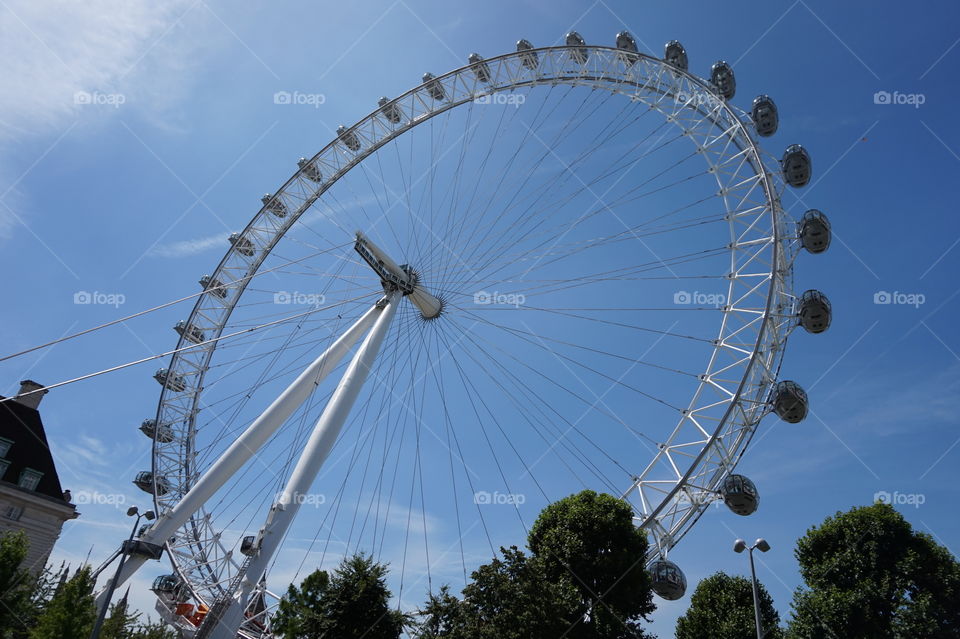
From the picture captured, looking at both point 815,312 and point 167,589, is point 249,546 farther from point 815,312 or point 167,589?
point 815,312

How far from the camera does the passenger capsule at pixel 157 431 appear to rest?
43969 millimetres

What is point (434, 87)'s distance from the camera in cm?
4003

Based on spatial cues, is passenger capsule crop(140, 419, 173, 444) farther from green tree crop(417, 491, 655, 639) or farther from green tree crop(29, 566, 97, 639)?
green tree crop(417, 491, 655, 639)

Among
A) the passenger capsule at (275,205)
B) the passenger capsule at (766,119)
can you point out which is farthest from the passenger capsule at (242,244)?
the passenger capsule at (766,119)

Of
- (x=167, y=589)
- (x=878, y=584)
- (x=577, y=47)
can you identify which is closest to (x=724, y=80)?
(x=577, y=47)

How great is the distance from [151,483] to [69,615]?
1940cm

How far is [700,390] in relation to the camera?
27.5 meters

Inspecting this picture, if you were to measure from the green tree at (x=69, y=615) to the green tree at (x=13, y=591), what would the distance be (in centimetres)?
244

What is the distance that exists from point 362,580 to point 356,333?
12749 mm

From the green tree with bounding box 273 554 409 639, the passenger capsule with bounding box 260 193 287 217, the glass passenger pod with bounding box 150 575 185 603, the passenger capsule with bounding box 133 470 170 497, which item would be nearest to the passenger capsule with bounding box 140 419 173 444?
the passenger capsule with bounding box 133 470 170 497

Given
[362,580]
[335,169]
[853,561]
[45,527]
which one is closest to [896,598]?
[853,561]

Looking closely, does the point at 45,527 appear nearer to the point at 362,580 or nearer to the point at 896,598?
the point at 362,580

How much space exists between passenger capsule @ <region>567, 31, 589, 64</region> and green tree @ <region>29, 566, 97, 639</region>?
36.6 metres

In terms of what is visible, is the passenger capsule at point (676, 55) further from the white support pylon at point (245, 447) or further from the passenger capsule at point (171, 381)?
the passenger capsule at point (171, 381)
